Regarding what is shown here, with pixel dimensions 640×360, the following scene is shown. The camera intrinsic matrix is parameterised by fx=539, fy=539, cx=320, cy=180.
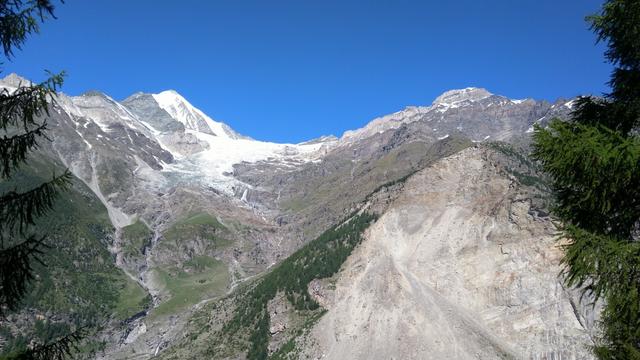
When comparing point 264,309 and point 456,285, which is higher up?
point 456,285

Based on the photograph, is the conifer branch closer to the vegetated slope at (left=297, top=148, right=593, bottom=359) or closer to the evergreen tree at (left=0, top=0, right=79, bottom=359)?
the evergreen tree at (left=0, top=0, right=79, bottom=359)

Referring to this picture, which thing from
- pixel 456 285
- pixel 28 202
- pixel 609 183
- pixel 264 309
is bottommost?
pixel 264 309

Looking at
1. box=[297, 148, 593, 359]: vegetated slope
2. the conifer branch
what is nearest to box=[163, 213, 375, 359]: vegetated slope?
box=[297, 148, 593, 359]: vegetated slope

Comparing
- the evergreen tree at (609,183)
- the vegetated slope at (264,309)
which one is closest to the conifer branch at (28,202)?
the evergreen tree at (609,183)

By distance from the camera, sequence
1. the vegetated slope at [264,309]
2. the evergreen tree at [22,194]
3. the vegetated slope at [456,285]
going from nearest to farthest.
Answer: the evergreen tree at [22,194] → the vegetated slope at [456,285] → the vegetated slope at [264,309]

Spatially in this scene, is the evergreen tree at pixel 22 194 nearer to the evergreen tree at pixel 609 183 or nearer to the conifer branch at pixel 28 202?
the conifer branch at pixel 28 202

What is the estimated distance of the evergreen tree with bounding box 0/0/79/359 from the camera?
12398 mm

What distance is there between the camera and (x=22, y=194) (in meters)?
12.7

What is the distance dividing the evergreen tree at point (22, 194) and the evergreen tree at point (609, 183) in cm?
1235

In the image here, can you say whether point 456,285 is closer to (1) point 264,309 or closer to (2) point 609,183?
(1) point 264,309

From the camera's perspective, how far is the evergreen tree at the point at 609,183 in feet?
41.6

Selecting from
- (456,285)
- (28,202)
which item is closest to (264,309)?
(456,285)

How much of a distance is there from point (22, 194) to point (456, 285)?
13537cm

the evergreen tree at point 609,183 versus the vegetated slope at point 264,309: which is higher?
the evergreen tree at point 609,183
